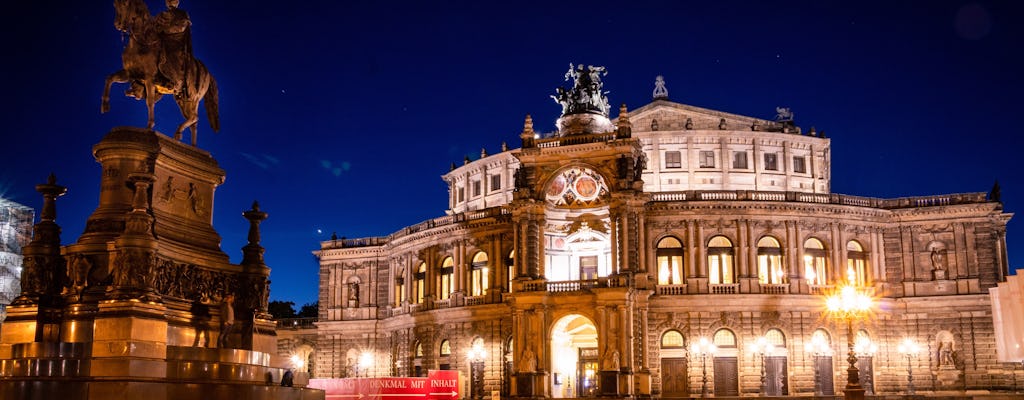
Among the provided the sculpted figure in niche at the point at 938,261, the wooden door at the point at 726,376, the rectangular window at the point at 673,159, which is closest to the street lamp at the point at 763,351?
the wooden door at the point at 726,376

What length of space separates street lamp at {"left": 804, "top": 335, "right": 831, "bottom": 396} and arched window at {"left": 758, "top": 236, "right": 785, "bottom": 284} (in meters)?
3.46

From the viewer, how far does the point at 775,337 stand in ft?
174

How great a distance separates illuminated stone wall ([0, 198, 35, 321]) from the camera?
2598 inches

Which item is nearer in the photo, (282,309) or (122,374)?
(122,374)

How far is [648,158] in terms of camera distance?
65750 millimetres

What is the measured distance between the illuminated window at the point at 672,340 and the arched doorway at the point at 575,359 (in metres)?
3.56

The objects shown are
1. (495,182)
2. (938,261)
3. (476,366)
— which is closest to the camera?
(938,261)

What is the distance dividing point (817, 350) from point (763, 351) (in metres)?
2.98

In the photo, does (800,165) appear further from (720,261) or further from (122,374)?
(122,374)

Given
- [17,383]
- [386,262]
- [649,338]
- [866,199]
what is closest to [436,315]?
[386,262]

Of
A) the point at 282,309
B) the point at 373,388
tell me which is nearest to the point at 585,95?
the point at 373,388

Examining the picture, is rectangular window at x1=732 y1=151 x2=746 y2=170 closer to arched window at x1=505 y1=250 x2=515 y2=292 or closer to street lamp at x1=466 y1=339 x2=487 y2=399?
arched window at x1=505 y1=250 x2=515 y2=292

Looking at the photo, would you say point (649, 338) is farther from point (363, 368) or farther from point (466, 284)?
point (363, 368)

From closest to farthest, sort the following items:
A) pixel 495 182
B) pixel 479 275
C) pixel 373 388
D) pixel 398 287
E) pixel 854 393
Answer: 1. pixel 854 393
2. pixel 373 388
3. pixel 479 275
4. pixel 398 287
5. pixel 495 182
